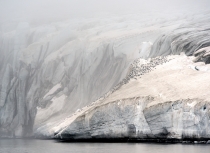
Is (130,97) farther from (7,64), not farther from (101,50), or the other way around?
(7,64)

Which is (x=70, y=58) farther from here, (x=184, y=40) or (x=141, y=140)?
A: (x=141, y=140)

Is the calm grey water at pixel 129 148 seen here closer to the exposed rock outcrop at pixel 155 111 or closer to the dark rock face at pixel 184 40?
the exposed rock outcrop at pixel 155 111

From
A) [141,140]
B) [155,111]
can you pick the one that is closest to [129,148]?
[155,111]

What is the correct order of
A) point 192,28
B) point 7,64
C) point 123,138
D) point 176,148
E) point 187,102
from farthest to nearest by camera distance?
point 7,64 < point 192,28 < point 123,138 < point 187,102 < point 176,148

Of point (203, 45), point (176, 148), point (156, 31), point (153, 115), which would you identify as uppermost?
point (156, 31)

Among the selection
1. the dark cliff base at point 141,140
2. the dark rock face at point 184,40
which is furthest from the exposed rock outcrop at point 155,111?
the dark rock face at point 184,40

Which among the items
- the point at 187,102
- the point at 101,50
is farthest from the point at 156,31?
the point at 187,102

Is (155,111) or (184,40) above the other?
(184,40)

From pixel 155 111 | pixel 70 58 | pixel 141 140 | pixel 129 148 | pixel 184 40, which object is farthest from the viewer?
pixel 70 58
